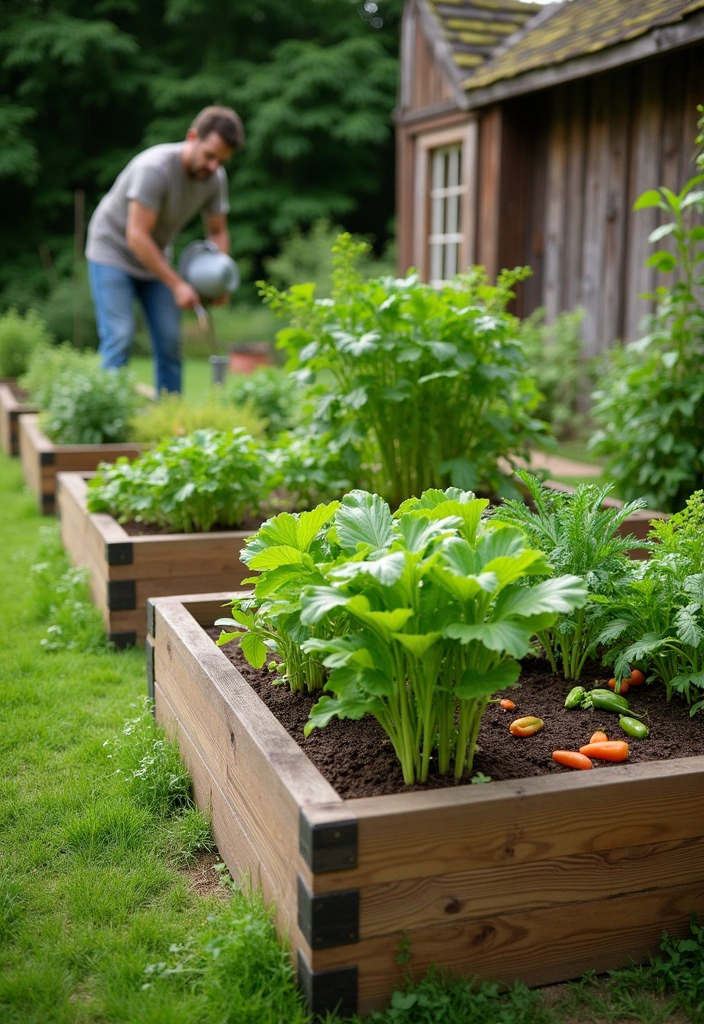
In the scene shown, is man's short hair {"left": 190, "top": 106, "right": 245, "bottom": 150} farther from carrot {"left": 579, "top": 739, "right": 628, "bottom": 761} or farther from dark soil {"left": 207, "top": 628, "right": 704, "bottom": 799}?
carrot {"left": 579, "top": 739, "right": 628, "bottom": 761}

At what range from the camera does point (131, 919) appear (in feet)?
5.99

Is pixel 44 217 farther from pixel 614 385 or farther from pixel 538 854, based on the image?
pixel 538 854

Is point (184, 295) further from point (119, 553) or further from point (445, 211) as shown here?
point (445, 211)

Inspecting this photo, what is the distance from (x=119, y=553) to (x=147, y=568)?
113 mm

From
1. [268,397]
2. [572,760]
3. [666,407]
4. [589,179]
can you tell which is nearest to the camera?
[572,760]

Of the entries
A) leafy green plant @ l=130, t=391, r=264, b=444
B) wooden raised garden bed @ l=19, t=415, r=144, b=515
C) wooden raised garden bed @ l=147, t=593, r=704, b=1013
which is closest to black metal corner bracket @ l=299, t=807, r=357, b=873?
wooden raised garden bed @ l=147, t=593, r=704, b=1013

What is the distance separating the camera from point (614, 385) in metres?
4.37

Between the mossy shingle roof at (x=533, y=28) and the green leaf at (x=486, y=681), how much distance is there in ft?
13.6

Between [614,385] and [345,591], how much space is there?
9.79 feet

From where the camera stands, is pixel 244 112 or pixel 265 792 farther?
pixel 244 112

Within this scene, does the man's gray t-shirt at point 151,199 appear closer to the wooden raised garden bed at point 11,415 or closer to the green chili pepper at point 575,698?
the wooden raised garden bed at point 11,415

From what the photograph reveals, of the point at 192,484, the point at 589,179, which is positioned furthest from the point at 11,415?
the point at 192,484

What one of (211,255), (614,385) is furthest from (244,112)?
(614,385)

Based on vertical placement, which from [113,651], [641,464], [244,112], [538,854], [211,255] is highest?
[244,112]
